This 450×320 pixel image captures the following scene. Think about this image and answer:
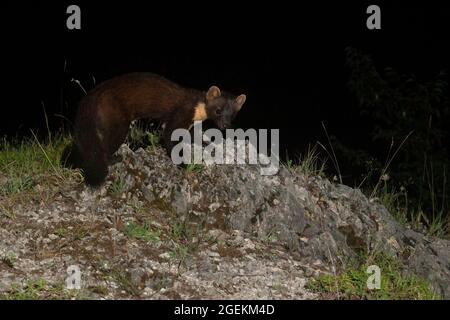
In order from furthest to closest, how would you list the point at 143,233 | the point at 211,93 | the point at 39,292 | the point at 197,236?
the point at 211,93 < the point at 197,236 < the point at 143,233 < the point at 39,292

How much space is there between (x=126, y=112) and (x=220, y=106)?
1024mm

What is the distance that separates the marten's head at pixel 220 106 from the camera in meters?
6.80

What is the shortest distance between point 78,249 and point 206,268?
101 cm

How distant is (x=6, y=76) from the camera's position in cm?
1254

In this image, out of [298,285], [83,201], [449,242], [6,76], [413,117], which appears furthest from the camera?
[6,76]

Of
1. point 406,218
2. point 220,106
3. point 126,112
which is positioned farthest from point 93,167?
point 406,218

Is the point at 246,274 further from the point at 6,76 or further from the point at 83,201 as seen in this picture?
the point at 6,76

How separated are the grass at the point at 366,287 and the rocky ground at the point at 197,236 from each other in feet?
0.40

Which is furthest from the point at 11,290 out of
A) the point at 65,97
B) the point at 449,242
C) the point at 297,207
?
the point at 65,97

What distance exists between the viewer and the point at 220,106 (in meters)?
6.82

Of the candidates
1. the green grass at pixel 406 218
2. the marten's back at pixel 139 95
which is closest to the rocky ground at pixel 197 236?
the green grass at pixel 406 218

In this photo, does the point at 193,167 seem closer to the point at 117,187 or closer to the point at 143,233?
the point at 117,187

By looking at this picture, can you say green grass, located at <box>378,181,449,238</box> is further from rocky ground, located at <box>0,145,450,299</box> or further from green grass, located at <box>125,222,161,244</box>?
green grass, located at <box>125,222,161,244</box>

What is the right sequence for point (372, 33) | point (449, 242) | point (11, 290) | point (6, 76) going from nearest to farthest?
point (11, 290)
point (449, 242)
point (372, 33)
point (6, 76)
